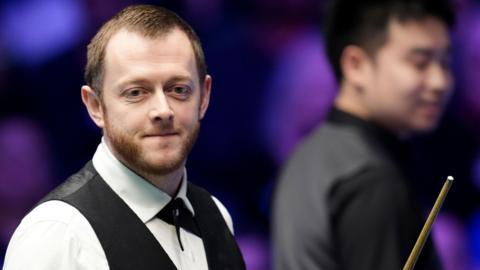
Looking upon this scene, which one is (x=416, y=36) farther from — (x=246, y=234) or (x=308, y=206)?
(x=246, y=234)

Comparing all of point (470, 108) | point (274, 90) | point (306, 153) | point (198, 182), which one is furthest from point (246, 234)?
point (306, 153)

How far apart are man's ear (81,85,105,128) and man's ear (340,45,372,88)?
3.89 feet

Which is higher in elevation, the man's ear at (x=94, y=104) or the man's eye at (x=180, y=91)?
the man's eye at (x=180, y=91)

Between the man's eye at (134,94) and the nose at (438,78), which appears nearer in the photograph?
the man's eye at (134,94)

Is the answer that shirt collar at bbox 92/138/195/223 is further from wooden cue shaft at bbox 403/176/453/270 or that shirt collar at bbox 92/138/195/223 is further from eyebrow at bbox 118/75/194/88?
wooden cue shaft at bbox 403/176/453/270

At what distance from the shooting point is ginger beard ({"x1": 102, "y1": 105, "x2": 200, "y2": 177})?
207cm

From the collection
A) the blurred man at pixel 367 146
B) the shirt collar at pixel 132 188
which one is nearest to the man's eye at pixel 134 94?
the shirt collar at pixel 132 188

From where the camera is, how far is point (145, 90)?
6.80 ft

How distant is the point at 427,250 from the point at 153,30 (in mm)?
1212

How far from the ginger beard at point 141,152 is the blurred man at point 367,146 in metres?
0.90

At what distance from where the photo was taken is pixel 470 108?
526cm

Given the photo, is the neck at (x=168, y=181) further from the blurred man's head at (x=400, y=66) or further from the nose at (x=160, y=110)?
the blurred man's head at (x=400, y=66)

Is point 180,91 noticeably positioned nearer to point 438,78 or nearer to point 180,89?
point 180,89

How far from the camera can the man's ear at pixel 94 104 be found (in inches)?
84.0
